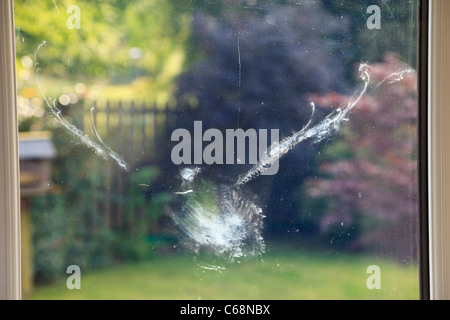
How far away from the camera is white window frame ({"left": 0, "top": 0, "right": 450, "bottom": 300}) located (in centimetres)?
265

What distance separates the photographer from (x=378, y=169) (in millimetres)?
2863

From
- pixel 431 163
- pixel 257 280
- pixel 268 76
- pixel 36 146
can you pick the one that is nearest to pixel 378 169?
pixel 431 163

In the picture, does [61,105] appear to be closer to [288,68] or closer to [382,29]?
[288,68]

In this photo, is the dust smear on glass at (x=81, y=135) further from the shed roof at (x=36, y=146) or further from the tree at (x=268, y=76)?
the tree at (x=268, y=76)

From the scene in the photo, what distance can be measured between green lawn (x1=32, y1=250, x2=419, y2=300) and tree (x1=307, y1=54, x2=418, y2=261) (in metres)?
0.14

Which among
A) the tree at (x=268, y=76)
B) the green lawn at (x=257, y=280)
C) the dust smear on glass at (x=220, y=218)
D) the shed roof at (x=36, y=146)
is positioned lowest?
the green lawn at (x=257, y=280)

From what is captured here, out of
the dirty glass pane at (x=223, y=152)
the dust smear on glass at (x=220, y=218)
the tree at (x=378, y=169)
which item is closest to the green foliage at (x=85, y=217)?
the dirty glass pane at (x=223, y=152)

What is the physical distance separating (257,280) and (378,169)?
0.83 meters

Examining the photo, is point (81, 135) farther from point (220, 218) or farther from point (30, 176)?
point (220, 218)

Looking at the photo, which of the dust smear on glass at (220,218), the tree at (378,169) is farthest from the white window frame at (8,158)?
the tree at (378,169)

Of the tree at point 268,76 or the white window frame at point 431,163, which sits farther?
the tree at point 268,76

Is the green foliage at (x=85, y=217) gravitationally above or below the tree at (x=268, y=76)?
below

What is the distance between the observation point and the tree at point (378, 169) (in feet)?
9.34
